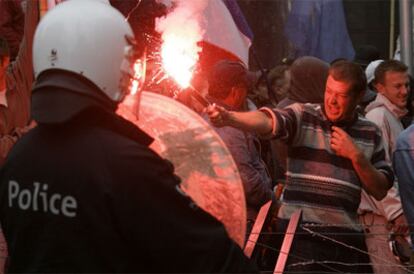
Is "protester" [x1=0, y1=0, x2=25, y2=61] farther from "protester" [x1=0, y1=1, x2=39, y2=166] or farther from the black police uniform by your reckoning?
the black police uniform

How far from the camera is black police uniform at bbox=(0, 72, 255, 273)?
122 inches

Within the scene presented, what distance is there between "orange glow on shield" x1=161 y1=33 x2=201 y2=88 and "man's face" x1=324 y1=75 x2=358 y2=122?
0.75m

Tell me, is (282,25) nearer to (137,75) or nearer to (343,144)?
(343,144)

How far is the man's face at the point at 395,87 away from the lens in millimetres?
7391

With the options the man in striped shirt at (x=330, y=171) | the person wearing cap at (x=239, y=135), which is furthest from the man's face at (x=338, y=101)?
the person wearing cap at (x=239, y=135)

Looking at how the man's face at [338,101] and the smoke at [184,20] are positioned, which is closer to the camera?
the man's face at [338,101]

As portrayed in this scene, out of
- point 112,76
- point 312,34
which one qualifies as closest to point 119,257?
point 112,76

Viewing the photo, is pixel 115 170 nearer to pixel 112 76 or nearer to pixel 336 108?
pixel 112 76

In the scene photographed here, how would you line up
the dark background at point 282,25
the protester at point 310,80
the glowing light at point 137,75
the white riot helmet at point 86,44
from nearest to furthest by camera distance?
the white riot helmet at point 86,44
the glowing light at point 137,75
the protester at point 310,80
the dark background at point 282,25

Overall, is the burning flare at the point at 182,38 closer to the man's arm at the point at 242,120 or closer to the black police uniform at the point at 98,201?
the man's arm at the point at 242,120

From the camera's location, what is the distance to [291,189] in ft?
17.9

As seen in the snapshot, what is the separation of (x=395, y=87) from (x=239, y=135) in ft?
5.37

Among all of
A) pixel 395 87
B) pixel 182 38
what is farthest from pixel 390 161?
pixel 182 38

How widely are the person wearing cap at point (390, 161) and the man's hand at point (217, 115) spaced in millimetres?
1750
